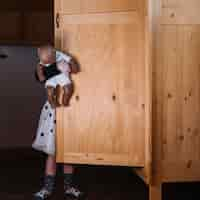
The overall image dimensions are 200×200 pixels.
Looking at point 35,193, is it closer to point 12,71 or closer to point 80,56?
point 80,56

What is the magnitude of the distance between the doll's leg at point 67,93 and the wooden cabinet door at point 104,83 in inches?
1.1

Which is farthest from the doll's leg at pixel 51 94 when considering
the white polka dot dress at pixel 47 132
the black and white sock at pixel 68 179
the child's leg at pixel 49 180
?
the black and white sock at pixel 68 179

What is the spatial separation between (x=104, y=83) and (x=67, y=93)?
0.21 metres

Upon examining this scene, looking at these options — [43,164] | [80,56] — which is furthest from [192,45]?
[43,164]

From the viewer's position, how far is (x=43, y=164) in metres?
3.54

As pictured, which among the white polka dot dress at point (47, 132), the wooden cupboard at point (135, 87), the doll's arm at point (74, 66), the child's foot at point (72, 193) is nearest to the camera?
the wooden cupboard at point (135, 87)

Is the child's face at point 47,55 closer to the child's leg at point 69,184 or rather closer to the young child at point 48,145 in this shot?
the young child at point 48,145

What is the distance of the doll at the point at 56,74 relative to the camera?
2.38 m

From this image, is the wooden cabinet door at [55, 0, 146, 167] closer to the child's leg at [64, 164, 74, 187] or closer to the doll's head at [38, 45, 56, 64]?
the doll's head at [38, 45, 56, 64]

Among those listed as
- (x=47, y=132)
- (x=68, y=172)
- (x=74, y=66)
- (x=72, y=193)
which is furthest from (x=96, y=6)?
(x=72, y=193)

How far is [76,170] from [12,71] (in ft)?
3.77

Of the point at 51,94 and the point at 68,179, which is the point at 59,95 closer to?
the point at 51,94

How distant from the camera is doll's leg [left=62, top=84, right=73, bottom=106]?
2374 mm

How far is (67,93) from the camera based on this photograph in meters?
2.38
